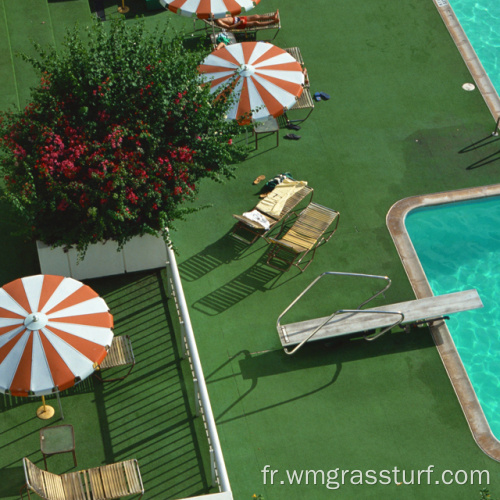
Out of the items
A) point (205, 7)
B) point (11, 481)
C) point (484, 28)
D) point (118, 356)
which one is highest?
point (205, 7)

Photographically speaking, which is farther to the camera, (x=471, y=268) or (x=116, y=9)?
(x=116, y=9)

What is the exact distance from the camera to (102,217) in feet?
56.7

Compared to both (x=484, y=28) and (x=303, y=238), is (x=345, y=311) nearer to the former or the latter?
(x=303, y=238)

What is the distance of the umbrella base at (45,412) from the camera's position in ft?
55.4

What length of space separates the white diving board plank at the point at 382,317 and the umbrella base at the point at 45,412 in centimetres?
468

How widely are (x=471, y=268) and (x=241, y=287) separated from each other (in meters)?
5.26

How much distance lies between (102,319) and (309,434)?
4583 millimetres

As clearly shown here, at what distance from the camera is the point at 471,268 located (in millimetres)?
20156

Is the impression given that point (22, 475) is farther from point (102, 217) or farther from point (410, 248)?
point (410, 248)

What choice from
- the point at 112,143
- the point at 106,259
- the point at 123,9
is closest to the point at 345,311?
the point at 106,259

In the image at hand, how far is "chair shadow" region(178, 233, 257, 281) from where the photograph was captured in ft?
64.3

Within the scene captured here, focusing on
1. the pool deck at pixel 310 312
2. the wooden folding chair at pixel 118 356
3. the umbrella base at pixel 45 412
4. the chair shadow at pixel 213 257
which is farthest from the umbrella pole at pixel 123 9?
the umbrella base at pixel 45 412

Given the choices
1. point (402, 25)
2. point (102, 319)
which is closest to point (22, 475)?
point (102, 319)

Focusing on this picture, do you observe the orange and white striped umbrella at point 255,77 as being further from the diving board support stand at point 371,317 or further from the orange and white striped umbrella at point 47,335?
the orange and white striped umbrella at point 47,335
